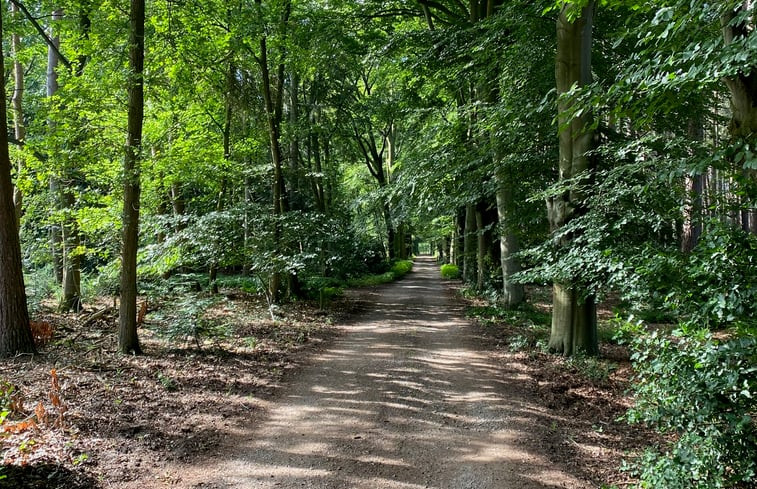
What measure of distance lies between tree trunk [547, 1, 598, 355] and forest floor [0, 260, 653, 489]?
53 cm

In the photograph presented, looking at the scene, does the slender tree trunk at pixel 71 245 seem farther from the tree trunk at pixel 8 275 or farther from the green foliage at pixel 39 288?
the tree trunk at pixel 8 275

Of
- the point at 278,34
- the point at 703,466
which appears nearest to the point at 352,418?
the point at 703,466

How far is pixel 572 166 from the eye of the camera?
720 cm

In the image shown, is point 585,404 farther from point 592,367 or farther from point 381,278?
point 381,278

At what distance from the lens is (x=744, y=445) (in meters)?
2.90

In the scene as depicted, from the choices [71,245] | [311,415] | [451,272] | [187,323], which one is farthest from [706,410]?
[451,272]

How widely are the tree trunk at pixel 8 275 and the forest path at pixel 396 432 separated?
4649 mm

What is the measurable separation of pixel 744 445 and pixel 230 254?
10.1 m

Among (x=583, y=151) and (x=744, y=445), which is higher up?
(x=583, y=151)

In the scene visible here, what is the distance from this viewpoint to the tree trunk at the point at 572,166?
7.09 metres

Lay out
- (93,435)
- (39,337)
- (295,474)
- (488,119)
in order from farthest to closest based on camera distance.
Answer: (488,119) < (39,337) < (93,435) < (295,474)

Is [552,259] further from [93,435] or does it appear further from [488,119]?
[93,435]

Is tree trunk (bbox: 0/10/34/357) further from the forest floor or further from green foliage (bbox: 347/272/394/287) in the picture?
green foliage (bbox: 347/272/394/287)

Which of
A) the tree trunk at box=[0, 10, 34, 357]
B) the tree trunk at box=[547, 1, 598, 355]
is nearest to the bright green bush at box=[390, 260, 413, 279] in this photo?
the tree trunk at box=[547, 1, 598, 355]
